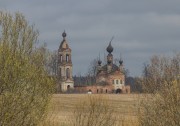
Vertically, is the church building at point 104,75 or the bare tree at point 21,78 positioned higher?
the church building at point 104,75

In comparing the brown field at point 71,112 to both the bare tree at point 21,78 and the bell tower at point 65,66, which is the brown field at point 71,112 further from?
the bell tower at point 65,66

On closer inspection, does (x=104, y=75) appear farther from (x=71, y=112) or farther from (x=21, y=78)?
(x=21, y=78)

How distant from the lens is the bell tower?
359 ft

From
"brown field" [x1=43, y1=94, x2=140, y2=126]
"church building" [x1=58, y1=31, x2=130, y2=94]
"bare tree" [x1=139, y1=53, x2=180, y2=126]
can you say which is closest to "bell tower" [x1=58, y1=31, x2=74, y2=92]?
"church building" [x1=58, y1=31, x2=130, y2=94]

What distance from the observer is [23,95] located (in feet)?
44.9

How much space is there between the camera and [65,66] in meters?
110

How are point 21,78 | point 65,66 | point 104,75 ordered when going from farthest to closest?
point 65,66
point 104,75
point 21,78

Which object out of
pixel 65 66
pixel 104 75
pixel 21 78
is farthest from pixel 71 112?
pixel 65 66

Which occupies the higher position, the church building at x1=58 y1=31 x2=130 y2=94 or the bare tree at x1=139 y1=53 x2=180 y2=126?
the church building at x1=58 y1=31 x2=130 y2=94

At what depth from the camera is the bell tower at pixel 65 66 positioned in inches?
4304

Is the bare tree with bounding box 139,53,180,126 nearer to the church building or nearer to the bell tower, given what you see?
the church building

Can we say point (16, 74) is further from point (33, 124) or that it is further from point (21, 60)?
point (33, 124)

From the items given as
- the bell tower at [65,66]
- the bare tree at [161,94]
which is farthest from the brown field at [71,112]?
the bell tower at [65,66]

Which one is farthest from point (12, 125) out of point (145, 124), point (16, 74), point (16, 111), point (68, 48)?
point (68, 48)
